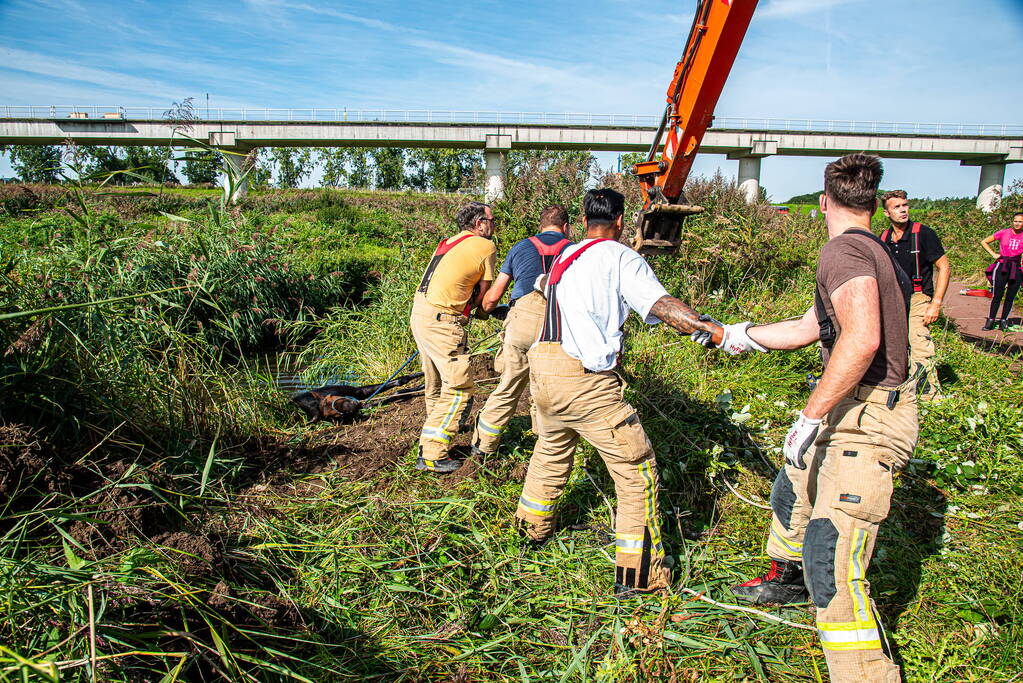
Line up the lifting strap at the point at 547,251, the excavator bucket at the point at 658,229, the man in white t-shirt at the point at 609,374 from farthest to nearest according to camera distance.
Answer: the excavator bucket at the point at 658,229 < the lifting strap at the point at 547,251 < the man in white t-shirt at the point at 609,374

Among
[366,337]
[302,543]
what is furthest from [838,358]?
[366,337]

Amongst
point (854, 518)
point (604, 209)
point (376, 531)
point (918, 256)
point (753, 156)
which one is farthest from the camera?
point (753, 156)

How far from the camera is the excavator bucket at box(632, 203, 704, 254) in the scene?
538 centimetres

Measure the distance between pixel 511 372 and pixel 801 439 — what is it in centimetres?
217

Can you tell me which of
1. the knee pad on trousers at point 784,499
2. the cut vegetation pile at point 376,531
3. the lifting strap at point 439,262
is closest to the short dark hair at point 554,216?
the lifting strap at point 439,262

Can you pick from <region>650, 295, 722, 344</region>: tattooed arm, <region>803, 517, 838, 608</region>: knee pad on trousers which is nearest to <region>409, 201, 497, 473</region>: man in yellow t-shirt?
<region>650, 295, 722, 344</region>: tattooed arm

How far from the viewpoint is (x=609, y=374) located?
2838 millimetres

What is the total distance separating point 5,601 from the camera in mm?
1792

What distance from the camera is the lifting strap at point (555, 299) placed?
2851mm

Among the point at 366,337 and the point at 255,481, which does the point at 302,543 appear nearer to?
the point at 255,481

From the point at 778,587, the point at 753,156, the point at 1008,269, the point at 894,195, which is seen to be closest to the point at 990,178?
the point at 753,156

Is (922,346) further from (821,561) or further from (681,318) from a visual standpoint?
(821,561)

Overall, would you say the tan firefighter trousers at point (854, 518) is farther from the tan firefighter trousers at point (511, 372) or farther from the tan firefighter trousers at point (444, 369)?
the tan firefighter trousers at point (444, 369)

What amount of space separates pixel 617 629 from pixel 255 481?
248 cm
